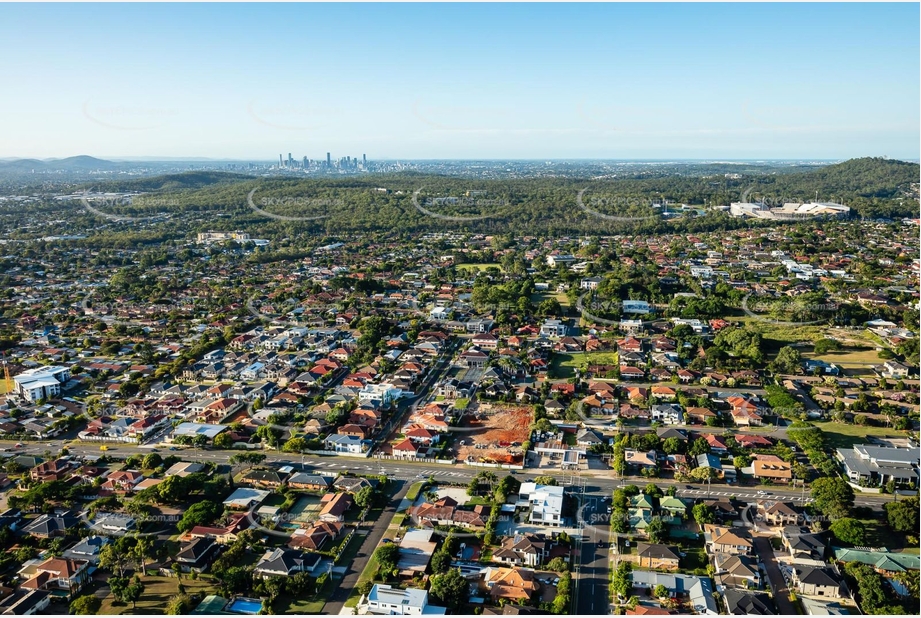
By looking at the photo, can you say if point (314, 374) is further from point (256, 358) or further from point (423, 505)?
point (423, 505)

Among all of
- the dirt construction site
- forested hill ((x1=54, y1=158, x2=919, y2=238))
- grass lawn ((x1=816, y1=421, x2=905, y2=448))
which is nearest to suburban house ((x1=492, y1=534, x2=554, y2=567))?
the dirt construction site

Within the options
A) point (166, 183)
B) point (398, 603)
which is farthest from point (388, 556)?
point (166, 183)

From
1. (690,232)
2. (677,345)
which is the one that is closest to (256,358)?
(677,345)

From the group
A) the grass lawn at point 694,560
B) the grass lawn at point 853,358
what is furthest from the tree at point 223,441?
the grass lawn at point 853,358

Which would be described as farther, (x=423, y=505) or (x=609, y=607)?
(x=423, y=505)

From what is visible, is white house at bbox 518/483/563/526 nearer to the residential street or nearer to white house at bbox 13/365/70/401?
the residential street

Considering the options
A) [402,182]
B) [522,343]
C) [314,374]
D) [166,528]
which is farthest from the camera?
[402,182]
